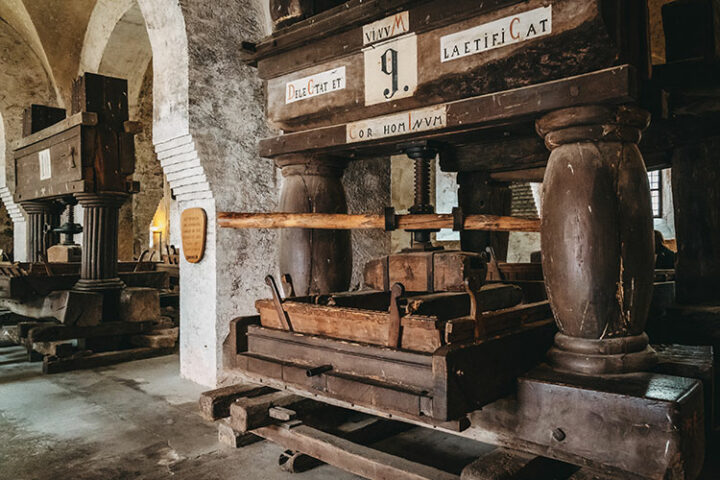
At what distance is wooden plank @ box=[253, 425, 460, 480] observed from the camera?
2238 millimetres

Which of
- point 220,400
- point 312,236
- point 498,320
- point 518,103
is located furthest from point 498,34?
point 220,400

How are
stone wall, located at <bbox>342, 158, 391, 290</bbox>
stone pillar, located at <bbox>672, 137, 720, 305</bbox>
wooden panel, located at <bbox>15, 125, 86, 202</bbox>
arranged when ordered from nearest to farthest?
stone pillar, located at <bbox>672, 137, 720, 305</bbox> → stone wall, located at <bbox>342, 158, 391, 290</bbox> → wooden panel, located at <bbox>15, 125, 86, 202</bbox>

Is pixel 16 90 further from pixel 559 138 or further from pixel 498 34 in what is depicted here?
pixel 559 138

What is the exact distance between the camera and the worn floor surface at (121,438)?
2863 millimetres

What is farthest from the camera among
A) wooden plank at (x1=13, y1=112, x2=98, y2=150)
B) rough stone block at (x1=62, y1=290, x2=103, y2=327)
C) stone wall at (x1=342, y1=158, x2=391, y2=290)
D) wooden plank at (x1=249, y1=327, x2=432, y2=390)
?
wooden plank at (x1=13, y1=112, x2=98, y2=150)

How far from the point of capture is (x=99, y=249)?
6.03 metres

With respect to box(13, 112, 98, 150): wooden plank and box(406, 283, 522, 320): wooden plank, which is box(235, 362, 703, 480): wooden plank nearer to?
box(406, 283, 522, 320): wooden plank

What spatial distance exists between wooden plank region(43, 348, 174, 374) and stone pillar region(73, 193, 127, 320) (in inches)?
20.9

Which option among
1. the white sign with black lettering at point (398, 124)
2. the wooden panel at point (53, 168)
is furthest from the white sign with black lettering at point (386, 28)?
the wooden panel at point (53, 168)

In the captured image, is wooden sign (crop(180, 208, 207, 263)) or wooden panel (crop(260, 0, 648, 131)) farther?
wooden sign (crop(180, 208, 207, 263))

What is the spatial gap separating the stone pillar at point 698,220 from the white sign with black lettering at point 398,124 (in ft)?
6.85

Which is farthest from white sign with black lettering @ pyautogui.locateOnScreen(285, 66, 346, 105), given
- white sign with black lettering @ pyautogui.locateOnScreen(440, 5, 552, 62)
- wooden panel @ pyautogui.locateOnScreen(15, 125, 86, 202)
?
wooden panel @ pyautogui.locateOnScreen(15, 125, 86, 202)

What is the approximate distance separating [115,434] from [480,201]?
139 inches

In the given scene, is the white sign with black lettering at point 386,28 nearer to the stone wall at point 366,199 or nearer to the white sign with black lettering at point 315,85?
the white sign with black lettering at point 315,85
